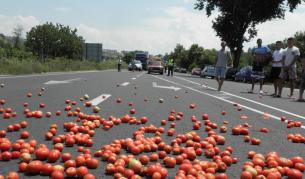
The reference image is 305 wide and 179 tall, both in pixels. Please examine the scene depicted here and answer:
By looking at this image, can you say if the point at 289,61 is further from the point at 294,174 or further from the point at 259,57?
the point at 294,174

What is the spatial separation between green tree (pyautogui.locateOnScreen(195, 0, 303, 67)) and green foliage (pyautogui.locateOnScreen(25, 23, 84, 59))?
138ft

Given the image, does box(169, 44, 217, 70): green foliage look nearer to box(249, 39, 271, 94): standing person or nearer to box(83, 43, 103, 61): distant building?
box(83, 43, 103, 61): distant building

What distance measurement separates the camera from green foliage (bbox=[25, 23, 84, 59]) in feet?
278

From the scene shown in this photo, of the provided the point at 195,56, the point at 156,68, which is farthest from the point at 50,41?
the point at 195,56

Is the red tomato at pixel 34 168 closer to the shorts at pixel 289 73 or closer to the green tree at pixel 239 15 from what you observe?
the shorts at pixel 289 73

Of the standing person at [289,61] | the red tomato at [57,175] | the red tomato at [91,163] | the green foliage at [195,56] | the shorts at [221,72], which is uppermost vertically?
the standing person at [289,61]

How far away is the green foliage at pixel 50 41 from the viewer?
8469cm

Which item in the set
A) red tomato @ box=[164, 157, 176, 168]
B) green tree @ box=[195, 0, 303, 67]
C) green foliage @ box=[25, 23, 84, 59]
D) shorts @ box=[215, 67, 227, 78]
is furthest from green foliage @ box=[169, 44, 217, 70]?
red tomato @ box=[164, 157, 176, 168]

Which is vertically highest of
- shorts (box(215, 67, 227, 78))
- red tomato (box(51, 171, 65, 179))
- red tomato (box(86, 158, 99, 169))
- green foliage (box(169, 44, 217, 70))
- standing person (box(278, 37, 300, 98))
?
standing person (box(278, 37, 300, 98))

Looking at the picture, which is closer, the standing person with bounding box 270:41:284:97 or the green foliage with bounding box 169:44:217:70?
the standing person with bounding box 270:41:284:97

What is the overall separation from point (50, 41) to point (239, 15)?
46.7 meters

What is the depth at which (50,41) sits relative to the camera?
84.7 meters

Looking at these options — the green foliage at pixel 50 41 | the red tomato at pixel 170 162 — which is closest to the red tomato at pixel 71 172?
the red tomato at pixel 170 162

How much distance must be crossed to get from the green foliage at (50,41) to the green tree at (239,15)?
41976mm
